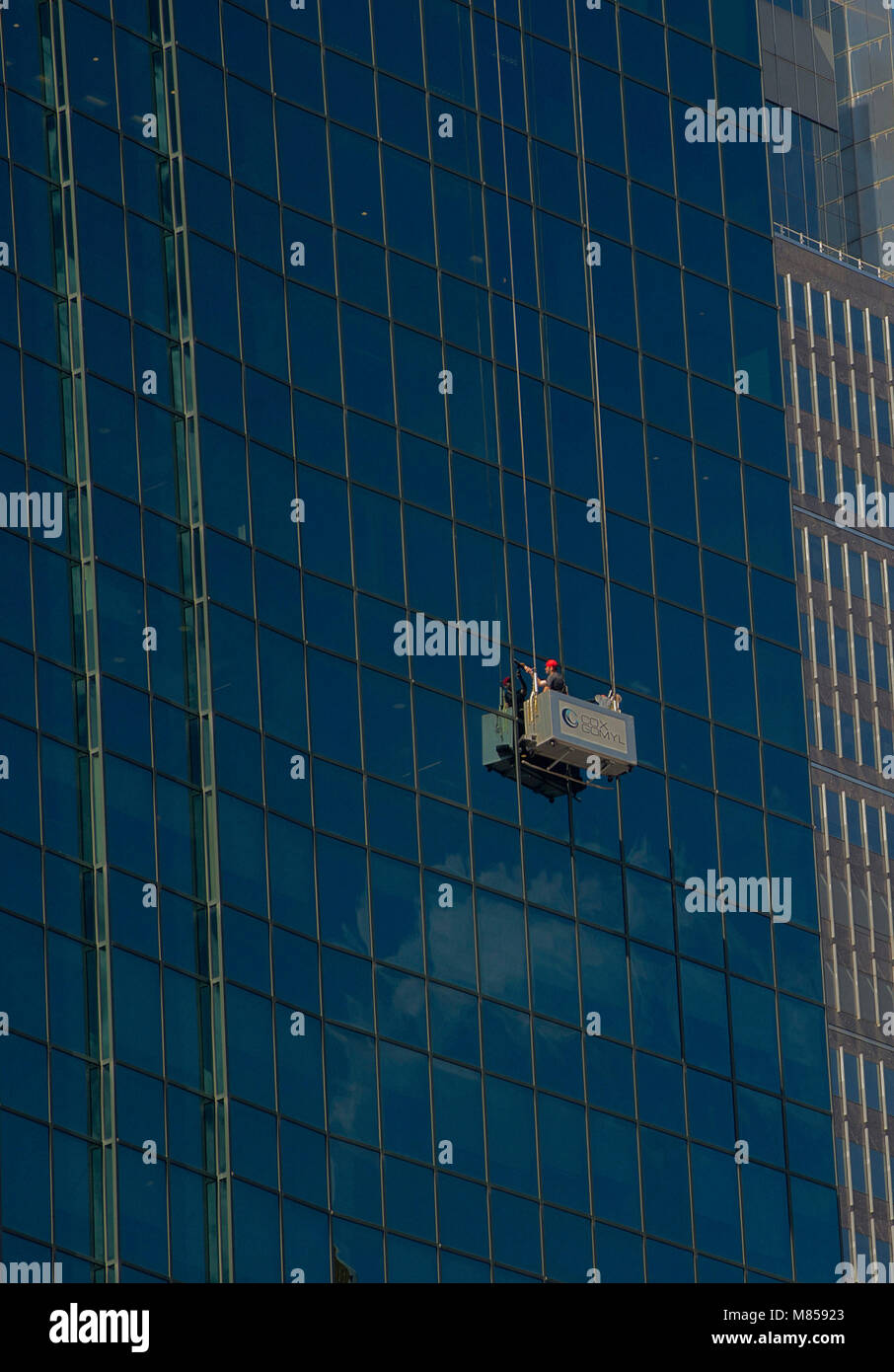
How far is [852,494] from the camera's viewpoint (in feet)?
460

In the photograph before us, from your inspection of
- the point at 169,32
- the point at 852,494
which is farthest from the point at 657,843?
the point at 852,494

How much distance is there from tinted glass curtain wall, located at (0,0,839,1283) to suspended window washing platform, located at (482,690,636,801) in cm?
65

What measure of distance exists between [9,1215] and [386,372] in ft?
73.7

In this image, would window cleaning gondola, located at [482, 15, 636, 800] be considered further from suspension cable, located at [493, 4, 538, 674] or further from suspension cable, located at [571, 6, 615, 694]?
suspension cable, located at [571, 6, 615, 694]

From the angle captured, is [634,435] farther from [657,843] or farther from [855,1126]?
[855,1126]

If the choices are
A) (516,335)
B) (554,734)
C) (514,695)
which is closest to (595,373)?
(516,335)

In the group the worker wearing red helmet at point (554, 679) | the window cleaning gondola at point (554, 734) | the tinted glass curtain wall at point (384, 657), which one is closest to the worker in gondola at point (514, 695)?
the window cleaning gondola at point (554, 734)

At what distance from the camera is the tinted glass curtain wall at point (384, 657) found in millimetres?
64438

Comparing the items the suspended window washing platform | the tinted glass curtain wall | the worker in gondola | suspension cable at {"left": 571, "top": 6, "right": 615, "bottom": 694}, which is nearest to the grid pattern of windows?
the tinted glass curtain wall

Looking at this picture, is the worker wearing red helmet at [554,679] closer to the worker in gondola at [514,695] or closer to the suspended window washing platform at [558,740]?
the suspended window washing platform at [558,740]

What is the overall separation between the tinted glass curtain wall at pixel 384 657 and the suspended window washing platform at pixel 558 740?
653 mm
